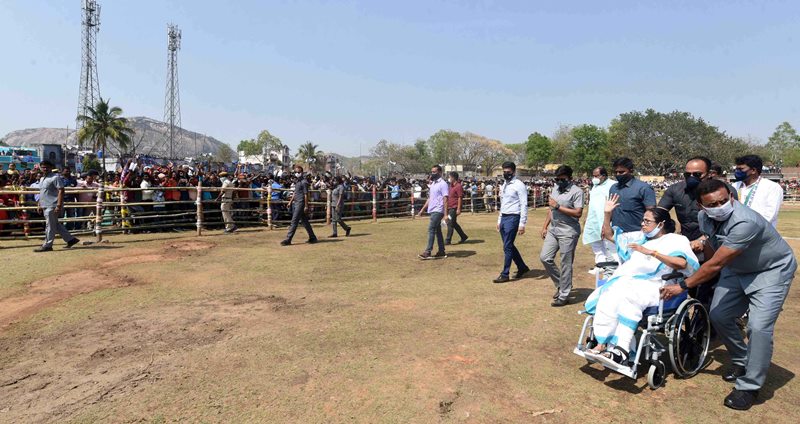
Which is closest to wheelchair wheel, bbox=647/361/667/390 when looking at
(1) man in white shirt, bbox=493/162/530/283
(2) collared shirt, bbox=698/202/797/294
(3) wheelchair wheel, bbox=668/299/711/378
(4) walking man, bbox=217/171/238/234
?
(3) wheelchair wheel, bbox=668/299/711/378

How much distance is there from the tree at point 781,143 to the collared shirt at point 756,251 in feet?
344

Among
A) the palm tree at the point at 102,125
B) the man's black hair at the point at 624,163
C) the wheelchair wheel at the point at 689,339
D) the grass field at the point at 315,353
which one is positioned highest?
the palm tree at the point at 102,125

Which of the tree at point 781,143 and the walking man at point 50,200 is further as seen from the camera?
the tree at point 781,143

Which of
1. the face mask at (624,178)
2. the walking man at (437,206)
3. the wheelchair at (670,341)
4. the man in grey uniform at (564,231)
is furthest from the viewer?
the walking man at (437,206)

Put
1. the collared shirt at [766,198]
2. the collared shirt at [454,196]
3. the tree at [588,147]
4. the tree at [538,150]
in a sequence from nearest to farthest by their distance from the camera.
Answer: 1. the collared shirt at [766,198]
2. the collared shirt at [454,196]
3. the tree at [588,147]
4. the tree at [538,150]

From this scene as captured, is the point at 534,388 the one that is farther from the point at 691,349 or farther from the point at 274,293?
the point at 274,293

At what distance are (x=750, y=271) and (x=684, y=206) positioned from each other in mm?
1732

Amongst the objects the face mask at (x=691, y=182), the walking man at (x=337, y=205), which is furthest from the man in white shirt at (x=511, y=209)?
the walking man at (x=337, y=205)

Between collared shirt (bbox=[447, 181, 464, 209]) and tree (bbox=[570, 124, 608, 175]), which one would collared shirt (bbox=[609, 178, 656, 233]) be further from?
tree (bbox=[570, 124, 608, 175])

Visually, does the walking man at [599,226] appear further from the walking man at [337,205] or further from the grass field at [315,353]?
the walking man at [337,205]

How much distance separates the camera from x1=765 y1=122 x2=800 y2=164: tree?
85688mm

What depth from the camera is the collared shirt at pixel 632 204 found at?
4832 millimetres

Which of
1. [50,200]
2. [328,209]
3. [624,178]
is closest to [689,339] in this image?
[624,178]

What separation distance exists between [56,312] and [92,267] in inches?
98.2
